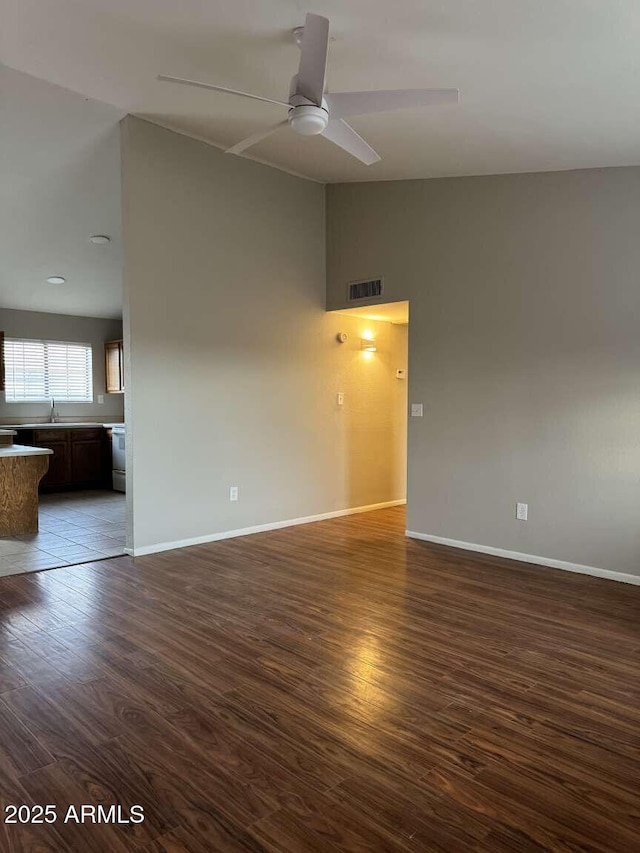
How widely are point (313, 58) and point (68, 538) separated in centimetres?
406

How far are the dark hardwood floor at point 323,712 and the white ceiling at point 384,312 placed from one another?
261 centimetres

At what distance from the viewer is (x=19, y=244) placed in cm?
582

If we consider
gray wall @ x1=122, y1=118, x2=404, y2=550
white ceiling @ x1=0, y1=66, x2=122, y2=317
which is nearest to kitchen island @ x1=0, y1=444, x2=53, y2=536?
gray wall @ x1=122, y1=118, x2=404, y2=550

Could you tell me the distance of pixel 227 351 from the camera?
4859mm

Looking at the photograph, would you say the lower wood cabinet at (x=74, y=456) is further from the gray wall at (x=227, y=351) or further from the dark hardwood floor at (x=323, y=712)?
the dark hardwood floor at (x=323, y=712)

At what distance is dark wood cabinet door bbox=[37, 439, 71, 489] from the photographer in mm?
7164

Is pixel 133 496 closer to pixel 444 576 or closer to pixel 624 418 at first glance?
pixel 444 576

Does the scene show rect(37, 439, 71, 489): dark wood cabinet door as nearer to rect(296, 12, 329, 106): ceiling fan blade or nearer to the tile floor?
the tile floor

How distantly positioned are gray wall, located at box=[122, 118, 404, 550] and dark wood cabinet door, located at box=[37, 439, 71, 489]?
3359 millimetres

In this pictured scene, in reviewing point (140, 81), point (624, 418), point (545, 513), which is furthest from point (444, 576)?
point (140, 81)

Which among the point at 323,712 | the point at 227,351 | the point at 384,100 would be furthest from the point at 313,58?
the point at 227,351

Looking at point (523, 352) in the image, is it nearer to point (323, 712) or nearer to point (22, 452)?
point (323, 712)

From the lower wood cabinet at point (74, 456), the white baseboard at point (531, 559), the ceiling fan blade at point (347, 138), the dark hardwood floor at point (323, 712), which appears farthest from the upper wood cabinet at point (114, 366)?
the ceiling fan blade at point (347, 138)

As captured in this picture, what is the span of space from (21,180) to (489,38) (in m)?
3.79
